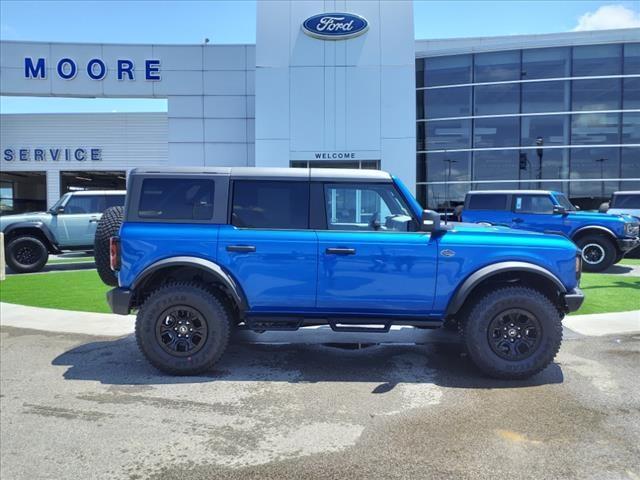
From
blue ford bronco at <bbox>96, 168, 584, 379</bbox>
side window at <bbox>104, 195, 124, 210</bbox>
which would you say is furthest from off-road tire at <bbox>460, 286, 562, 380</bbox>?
side window at <bbox>104, 195, 124, 210</bbox>

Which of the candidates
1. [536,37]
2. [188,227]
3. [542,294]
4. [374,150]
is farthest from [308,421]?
[536,37]

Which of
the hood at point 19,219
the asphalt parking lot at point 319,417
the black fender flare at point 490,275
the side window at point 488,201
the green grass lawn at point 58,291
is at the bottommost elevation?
the asphalt parking lot at point 319,417

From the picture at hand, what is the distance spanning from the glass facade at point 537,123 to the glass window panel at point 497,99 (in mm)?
39

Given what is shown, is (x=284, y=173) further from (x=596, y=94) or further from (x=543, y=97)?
(x=596, y=94)

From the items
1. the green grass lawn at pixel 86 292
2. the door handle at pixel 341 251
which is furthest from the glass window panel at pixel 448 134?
the door handle at pixel 341 251

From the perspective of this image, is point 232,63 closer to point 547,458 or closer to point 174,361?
point 174,361

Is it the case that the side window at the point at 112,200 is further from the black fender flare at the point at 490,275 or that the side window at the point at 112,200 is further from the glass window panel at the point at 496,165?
the glass window panel at the point at 496,165

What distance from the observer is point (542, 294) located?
506 centimetres

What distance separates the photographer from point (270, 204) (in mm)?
5113

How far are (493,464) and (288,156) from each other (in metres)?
15.4

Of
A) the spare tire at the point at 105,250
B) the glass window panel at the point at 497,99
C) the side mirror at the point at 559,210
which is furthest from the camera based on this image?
the glass window panel at the point at 497,99

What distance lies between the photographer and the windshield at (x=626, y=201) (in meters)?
15.4

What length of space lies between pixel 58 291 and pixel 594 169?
1911 centimetres

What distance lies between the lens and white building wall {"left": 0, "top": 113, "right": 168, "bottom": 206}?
22.4 m
